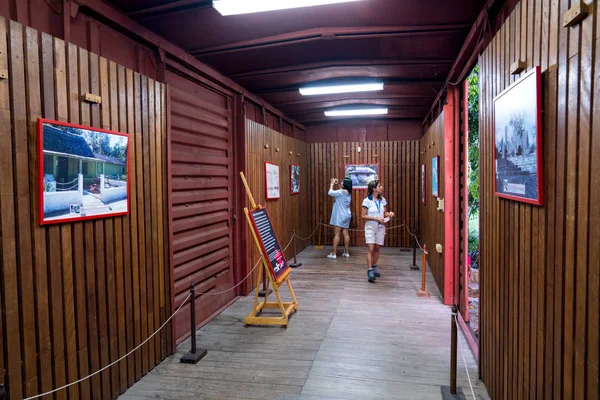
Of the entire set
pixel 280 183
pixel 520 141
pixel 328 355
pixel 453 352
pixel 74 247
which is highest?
pixel 520 141

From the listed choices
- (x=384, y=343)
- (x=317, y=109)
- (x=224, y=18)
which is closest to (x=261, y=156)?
(x=317, y=109)

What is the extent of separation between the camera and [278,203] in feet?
24.8

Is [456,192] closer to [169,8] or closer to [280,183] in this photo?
[280,183]

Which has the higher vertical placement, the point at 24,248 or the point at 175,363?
the point at 24,248

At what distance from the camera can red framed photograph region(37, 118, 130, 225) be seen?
8.18 feet

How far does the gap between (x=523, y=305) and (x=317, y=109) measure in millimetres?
6526

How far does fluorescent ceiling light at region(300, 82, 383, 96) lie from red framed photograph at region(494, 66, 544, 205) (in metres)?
3.39

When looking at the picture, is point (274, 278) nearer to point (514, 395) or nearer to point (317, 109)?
point (514, 395)

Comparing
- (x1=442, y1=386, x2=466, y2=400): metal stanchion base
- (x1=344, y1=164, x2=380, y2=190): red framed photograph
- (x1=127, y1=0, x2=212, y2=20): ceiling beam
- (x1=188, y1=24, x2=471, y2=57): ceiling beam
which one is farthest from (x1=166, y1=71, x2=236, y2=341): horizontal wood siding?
(x1=344, y1=164, x2=380, y2=190): red framed photograph

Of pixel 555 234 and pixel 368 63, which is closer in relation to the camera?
pixel 555 234

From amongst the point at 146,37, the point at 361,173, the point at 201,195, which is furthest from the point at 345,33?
the point at 361,173

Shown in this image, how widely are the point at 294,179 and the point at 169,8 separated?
18.9 ft

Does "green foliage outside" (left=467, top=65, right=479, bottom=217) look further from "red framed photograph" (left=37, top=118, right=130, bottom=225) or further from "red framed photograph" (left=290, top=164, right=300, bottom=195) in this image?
"red framed photograph" (left=37, top=118, right=130, bottom=225)

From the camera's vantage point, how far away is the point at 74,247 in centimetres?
274
